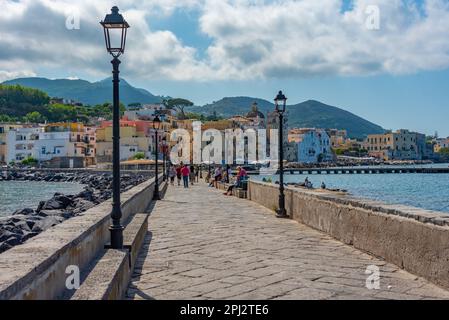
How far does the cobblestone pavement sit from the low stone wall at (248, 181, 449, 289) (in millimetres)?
147

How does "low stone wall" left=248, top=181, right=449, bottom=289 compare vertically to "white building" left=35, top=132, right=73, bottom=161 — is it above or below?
below

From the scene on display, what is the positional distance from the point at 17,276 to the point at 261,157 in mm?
111417

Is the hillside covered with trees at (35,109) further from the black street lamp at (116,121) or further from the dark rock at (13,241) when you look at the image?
the black street lamp at (116,121)

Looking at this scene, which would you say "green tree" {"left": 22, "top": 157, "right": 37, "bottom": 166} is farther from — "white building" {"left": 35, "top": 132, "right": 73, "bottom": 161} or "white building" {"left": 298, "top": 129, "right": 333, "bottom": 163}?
"white building" {"left": 298, "top": 129, "right": 333, "bottom": 163}

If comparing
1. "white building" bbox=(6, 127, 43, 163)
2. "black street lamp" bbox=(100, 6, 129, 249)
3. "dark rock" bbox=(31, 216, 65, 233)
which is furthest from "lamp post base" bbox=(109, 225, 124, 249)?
"white building" bbox=(6, 127, 43, 163)

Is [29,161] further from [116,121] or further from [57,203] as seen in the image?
[116,121]

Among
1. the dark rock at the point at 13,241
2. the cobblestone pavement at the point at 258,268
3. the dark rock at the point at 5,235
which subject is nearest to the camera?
the cobblestone pavement at the point at 258,268

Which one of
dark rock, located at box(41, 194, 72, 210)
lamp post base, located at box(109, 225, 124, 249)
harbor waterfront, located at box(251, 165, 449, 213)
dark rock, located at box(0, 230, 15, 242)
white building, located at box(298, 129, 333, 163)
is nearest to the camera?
lamp post base, located at box(109, 225, 124, 249)

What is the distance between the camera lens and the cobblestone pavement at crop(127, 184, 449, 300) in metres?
5.26

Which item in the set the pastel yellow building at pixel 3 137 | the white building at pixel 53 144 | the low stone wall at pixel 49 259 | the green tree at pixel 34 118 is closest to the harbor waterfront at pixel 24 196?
the low stone wall at pixel 49 259

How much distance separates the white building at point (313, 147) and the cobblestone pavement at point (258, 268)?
133169 millimetres

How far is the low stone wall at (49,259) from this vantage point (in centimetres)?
338

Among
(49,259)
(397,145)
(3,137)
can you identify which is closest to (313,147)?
(397,145)
